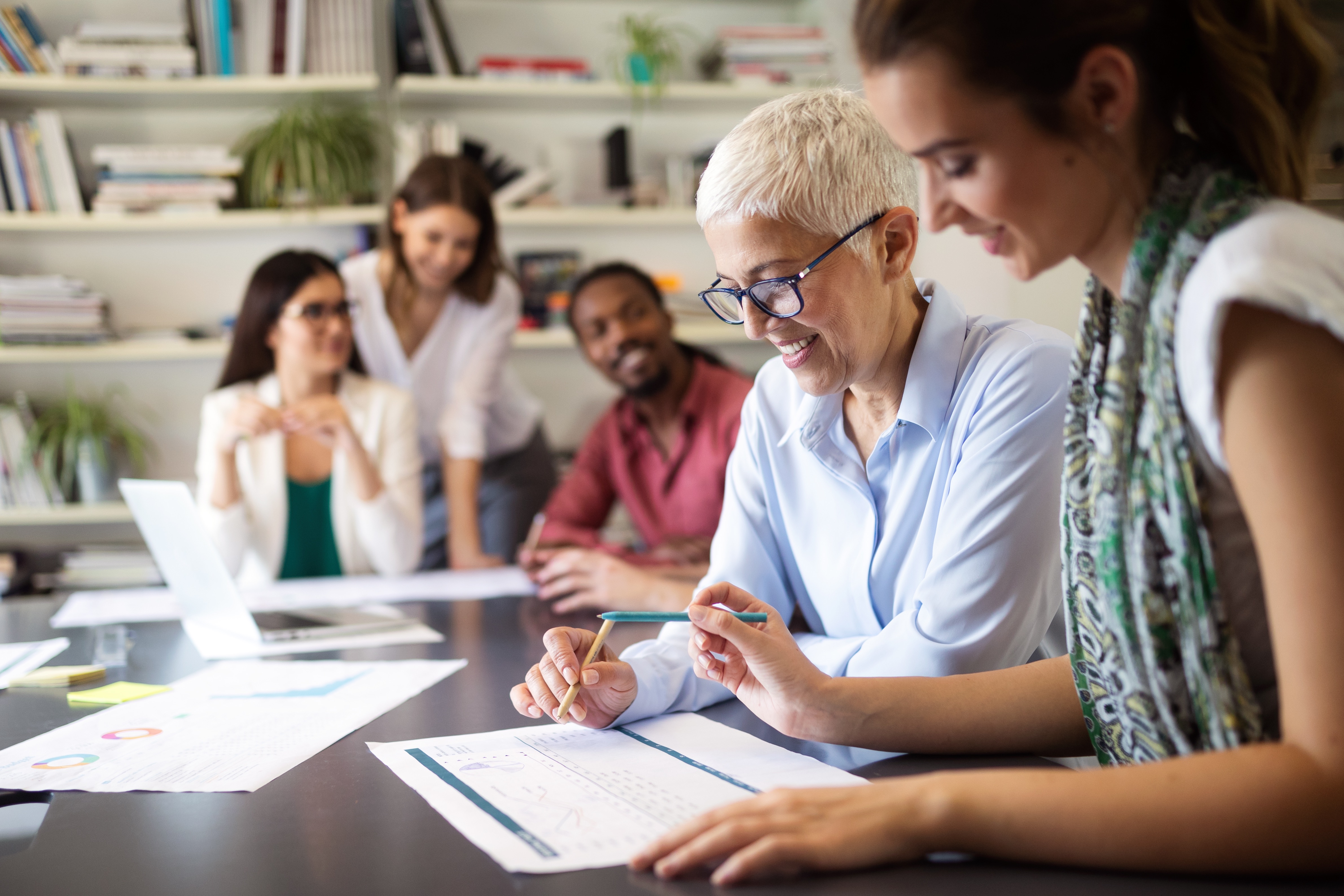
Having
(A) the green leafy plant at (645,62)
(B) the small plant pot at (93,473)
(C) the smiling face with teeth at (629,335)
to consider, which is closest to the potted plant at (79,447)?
(B) the small plant pot at (93,473)

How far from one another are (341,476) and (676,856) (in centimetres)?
195

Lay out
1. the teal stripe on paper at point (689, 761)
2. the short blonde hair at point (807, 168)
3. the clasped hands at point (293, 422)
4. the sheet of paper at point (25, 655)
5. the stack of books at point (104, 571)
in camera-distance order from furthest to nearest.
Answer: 1. the stack of books at point (104, 571)
2. the clasped hands at point (293, 422)
3. the sheet of paper at point (25, 655)
4. the short blonde hair at point (807, 168)
5. the teal stripe on paper at point (689, 761)

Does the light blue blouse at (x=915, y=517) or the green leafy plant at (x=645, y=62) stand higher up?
the green leafy plant at (x=645, y=62)

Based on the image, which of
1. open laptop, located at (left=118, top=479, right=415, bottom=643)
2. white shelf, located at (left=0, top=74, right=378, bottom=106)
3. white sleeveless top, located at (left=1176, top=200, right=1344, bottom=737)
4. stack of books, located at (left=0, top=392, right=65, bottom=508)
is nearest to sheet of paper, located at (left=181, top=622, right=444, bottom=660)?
open laptop, located at (left=118, top=479, right=415, bottom=643)

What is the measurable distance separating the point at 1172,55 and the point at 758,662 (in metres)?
0.58

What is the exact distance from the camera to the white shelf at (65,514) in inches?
127

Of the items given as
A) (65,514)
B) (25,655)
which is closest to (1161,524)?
(25,655)

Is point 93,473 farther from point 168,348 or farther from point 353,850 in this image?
point 353,850

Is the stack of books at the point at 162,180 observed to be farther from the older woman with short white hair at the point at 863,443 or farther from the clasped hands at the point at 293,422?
the older woman with short white hair at the point at 863,443

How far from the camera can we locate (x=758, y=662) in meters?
0.96

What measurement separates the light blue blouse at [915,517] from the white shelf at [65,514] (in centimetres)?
259

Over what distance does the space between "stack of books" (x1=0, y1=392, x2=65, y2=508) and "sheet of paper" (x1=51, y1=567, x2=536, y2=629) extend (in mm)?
1189

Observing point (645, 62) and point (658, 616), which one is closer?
point (658, 616)

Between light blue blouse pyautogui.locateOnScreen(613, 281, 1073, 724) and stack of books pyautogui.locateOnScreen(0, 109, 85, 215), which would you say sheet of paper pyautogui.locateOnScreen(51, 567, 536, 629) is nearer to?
light blue blouse pyautogui.locateOnScreen(613, 281, 1073, 724)
